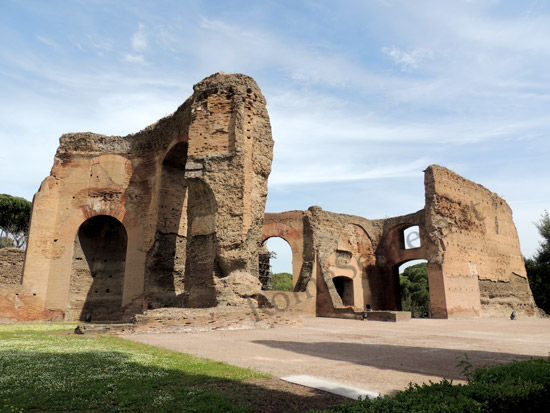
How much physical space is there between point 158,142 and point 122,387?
12250 millimetres

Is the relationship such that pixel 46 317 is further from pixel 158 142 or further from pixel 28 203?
pixel 28 203

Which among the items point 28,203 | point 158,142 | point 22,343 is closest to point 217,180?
point 158,142

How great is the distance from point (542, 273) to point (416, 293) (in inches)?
374

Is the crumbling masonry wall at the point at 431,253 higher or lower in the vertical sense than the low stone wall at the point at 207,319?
higher

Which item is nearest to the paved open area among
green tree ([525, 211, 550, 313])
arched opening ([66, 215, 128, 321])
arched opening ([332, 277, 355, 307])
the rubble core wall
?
arched opening ([66, 215, 128, 321])

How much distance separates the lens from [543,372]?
119 inches

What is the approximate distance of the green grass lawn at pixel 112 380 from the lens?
2.65m

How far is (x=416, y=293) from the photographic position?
32156mm

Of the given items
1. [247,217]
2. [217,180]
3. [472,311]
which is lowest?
[472,311]

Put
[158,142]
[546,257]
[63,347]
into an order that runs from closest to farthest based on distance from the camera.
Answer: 1. [63,347]
2. [158,142]
3. [546,257]

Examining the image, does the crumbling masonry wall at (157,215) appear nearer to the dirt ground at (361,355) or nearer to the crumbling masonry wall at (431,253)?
the dirt ground at (361,355)

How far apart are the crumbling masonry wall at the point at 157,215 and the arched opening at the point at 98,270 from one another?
36mm

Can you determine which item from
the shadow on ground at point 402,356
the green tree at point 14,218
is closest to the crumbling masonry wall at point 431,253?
the shadow on ground at point 402,356

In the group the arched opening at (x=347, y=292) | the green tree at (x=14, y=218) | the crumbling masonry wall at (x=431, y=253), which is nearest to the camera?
the crumbling masonry wall at (x=431, y=253)
